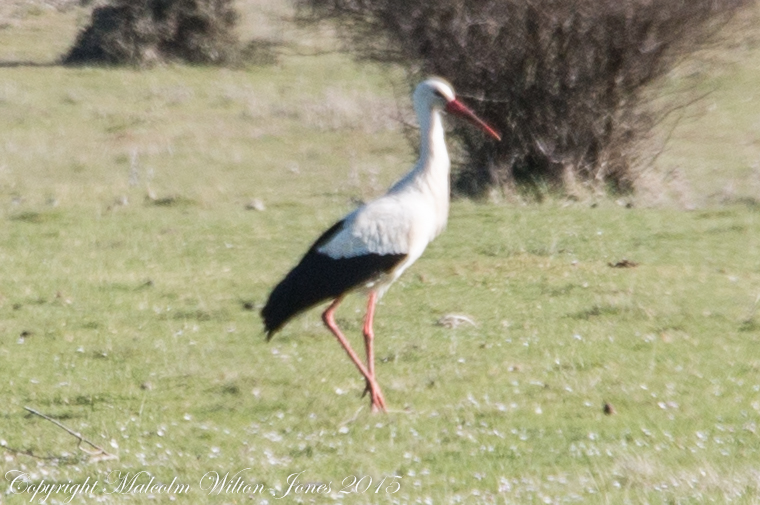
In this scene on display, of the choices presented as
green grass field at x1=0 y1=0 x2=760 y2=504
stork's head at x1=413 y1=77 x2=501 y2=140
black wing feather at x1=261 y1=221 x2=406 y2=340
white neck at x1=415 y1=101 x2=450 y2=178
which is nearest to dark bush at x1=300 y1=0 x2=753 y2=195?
green grass field at x1=0 y1=0 x2=760 y2=504

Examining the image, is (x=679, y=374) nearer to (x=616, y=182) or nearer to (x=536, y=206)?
(x=536, y=206)

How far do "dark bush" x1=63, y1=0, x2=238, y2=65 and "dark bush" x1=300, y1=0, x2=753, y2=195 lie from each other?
45.1 ft

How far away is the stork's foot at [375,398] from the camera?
7441 mm

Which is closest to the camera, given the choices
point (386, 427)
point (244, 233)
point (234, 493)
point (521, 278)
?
point (234, 493)

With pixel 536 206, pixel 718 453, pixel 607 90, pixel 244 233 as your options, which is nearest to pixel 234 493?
pixel 718 453

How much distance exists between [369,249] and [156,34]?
23303mm

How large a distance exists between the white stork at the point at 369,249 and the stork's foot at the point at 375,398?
0.11 feet

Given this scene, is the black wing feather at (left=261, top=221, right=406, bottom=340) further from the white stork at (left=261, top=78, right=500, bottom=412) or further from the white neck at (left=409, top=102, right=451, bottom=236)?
the white neck at (left=409, top=102, right=451, bottom=236)

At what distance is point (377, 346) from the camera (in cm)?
931

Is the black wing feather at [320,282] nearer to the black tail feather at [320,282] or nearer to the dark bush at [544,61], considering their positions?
the black tail feather at [320,282]

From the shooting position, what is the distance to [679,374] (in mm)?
8352

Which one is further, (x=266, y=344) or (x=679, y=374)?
(x=266, y=344)

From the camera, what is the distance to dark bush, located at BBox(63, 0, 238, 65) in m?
30.1

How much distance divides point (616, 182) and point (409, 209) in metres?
9.48
